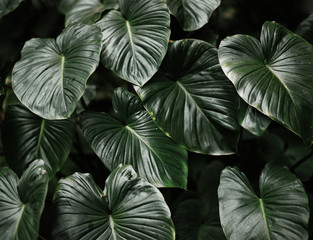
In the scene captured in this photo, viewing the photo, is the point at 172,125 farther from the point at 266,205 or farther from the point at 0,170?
the point at 0,170

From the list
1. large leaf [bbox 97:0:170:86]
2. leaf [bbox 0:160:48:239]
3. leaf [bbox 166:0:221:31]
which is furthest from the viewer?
leaf [bbox 166:0:221:31]

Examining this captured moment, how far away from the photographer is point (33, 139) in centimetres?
116

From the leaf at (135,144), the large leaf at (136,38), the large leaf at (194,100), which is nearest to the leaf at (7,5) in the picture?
the large leaf at (136,38)

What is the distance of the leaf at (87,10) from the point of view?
1.30 m

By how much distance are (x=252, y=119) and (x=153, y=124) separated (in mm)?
351

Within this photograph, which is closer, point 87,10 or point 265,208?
point 265,208

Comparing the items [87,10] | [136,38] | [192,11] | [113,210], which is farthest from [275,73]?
[87,10]

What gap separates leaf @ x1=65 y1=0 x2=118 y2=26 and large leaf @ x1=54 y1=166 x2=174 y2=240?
708mm

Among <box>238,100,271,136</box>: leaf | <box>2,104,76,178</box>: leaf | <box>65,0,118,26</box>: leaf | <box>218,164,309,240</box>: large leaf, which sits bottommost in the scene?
<box>218,164,309,240</box>: large leaf

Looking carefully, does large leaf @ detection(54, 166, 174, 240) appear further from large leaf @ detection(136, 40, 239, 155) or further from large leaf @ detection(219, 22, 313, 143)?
large leaf @ detection(219, 22, 313, 143)

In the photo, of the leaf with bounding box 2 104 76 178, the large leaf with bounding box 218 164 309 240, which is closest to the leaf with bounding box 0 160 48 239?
the leaf with bounding box 2 104 76 178

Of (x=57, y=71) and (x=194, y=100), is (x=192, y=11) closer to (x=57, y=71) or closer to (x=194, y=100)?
(x=194, y=100)

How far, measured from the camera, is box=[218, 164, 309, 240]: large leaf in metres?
0.87

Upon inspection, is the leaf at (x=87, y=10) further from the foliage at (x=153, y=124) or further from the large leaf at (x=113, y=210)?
the large leaf at (x=113, y=210)
